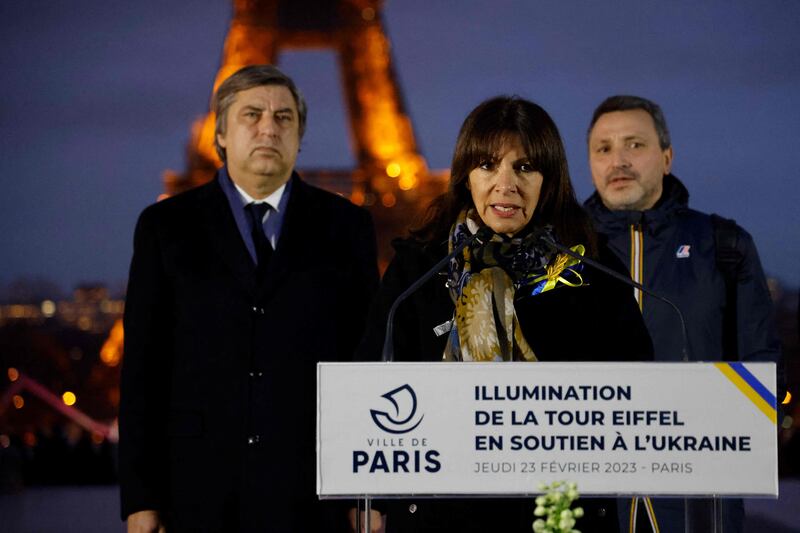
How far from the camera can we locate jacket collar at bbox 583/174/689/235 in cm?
279

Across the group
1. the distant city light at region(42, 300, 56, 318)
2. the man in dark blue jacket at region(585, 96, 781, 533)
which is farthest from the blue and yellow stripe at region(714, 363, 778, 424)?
the distant city light at region(42, 300, 56, 318)

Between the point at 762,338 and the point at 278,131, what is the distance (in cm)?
115

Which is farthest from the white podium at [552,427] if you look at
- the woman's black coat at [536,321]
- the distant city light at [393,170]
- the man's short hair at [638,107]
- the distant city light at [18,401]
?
the distant city light at [18,401]

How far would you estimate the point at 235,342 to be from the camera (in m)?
2.37

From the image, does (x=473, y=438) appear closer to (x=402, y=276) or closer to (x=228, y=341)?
(x=402, y=276)

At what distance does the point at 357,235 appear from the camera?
2.55 meters

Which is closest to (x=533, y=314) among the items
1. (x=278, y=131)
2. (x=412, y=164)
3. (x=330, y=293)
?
(x=330, y=293)

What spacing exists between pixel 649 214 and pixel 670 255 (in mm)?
117

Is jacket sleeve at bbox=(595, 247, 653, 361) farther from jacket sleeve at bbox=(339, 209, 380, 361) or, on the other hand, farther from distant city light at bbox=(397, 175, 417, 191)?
distant city light at bbox=(397, 175, 417, 191)

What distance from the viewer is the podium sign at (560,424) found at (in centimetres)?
166

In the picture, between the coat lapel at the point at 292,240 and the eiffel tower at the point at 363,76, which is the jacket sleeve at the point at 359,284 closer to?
the coat lapel at the point at 292,240

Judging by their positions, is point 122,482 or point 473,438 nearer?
point 473,438

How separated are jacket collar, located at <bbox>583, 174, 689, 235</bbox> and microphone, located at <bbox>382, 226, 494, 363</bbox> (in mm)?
840

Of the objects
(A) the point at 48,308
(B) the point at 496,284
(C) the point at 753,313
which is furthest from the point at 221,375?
(A) the point at 48,308
